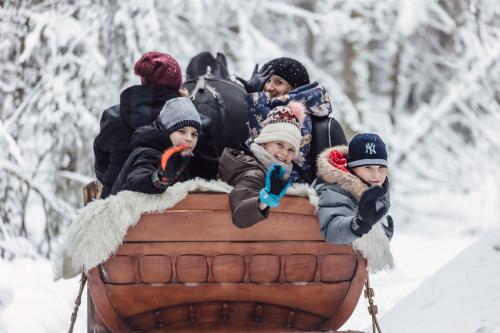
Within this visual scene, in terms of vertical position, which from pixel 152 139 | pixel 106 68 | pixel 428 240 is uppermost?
pixel 428 240

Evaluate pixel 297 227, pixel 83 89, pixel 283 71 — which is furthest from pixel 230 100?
pixel 83 89

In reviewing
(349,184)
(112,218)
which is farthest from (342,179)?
(112,218)

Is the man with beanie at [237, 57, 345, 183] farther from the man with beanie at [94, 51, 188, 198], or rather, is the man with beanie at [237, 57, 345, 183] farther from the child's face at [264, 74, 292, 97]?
the man with beanie at [94, 51, 188, 198]

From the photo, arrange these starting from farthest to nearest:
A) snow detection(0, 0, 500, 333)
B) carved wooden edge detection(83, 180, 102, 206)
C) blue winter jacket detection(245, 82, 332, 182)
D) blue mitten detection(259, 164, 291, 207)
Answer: snow detection(0, 0, 500, 333), carved wooden edge detection(83, 180, 102, 206), blue winter jacket detection(245, 82, 332, 182), blue mitten detection(259, 164, 291, 207)

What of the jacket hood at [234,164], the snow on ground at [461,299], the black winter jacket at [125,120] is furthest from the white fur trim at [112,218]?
the snow on ground at [461,299]

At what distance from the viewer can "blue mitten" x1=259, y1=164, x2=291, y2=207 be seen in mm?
3016

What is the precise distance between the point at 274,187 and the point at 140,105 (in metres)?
1.19

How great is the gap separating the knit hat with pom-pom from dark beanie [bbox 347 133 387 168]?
0.24 m

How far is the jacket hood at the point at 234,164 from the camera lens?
11.2 ft

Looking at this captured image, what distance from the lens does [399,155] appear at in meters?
11.7

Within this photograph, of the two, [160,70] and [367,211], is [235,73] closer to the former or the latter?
[160,70]

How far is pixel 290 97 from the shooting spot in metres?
4.09

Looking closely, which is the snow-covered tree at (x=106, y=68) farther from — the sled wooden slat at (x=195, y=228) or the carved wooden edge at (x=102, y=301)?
the sled wooden slat at (x=195, y=228)

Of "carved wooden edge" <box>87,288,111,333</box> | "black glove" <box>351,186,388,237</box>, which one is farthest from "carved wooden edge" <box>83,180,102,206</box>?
"black glove" <box>351,186,388,237</box>
